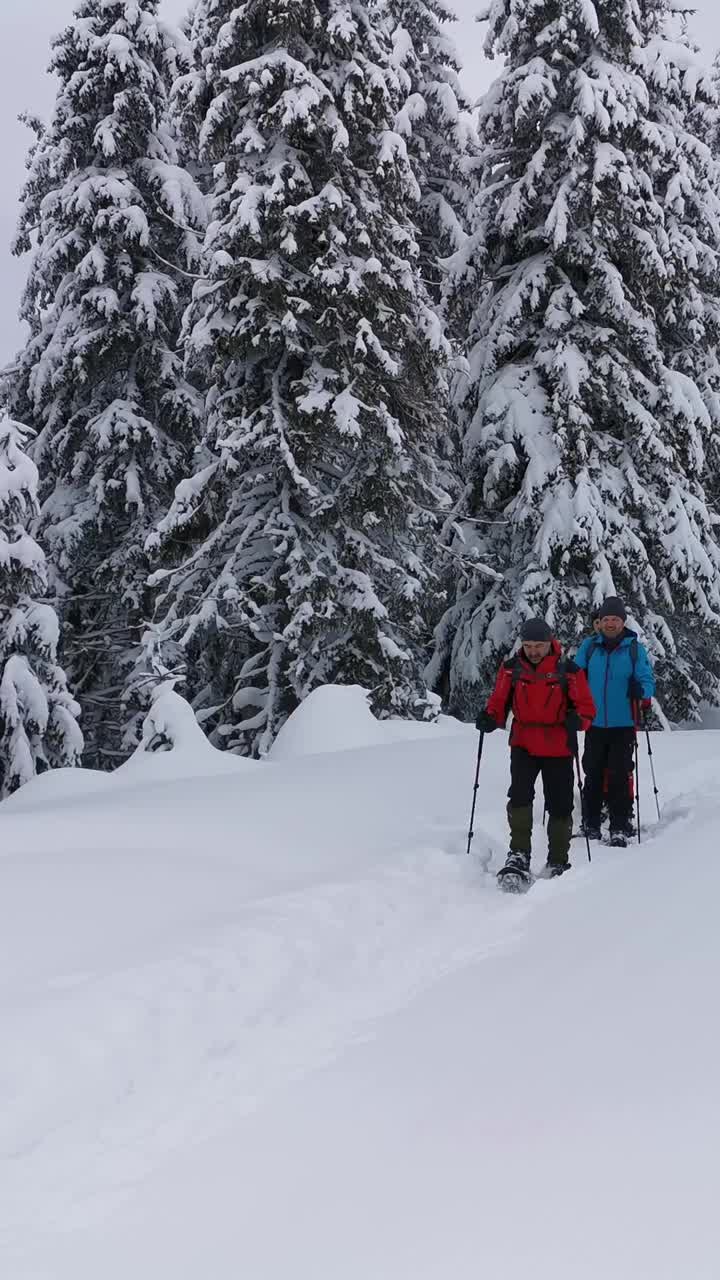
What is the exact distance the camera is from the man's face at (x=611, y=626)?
A: 8945 mm

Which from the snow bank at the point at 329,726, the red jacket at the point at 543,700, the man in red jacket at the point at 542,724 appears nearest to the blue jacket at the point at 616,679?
the man in red jacket at the point at 542,724

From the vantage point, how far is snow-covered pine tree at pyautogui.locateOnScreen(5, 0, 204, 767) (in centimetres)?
1705

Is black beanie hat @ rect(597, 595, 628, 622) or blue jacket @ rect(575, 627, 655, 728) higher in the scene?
black beanie hat @ rect(597, 595, 628, 622)

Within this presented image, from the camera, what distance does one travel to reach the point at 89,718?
18609 mm

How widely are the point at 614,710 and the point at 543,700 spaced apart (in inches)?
62.3

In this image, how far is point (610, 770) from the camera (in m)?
9.00

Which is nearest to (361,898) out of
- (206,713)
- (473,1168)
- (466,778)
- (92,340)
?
(473,1168)

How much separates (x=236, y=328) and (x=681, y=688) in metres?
8.49

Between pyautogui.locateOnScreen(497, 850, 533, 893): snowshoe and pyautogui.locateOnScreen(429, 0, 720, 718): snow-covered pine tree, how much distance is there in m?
8.03

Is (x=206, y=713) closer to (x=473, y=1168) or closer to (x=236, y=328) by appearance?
(x=236, y=328)

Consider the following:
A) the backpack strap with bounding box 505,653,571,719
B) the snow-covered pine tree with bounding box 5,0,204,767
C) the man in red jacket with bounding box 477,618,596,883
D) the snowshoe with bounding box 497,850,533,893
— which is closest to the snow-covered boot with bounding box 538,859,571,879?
the man in red jacket with bounding box 477,618,596,883

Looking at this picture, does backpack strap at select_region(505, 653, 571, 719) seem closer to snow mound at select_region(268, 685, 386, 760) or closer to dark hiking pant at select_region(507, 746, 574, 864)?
dark hiking pant at select_region(507, 746, 574, 864)

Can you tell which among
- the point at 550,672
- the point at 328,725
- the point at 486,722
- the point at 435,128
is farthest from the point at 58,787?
the point at 435,128

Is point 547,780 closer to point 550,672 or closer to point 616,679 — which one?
point 550,672
